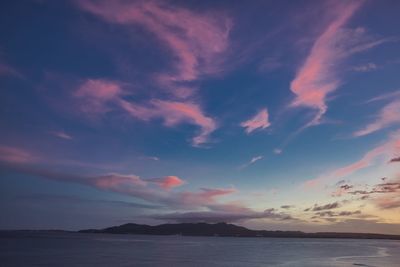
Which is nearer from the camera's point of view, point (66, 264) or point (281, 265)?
point (66, 264)

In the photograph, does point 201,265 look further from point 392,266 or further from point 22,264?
point 392,266

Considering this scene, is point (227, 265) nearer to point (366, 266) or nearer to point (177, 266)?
point (177, 266)

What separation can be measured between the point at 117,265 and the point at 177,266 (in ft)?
31.2

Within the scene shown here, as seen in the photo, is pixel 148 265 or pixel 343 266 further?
pixel 343 266

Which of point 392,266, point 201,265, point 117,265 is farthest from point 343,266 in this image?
point 117,265

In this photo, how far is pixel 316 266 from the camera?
6794cm

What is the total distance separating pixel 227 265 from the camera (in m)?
68.1

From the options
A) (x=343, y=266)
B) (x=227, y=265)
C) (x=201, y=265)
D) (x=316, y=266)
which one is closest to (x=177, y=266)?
(x=201, y=265)

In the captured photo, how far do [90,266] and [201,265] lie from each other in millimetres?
17686

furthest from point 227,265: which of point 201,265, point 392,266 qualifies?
point 392,266

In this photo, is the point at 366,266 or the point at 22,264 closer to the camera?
the point at 22,264

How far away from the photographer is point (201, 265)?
6662 centimetres

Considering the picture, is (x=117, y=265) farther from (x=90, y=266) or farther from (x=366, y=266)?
(x=366, y=266)

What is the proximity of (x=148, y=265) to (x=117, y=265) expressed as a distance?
512 centimetres
